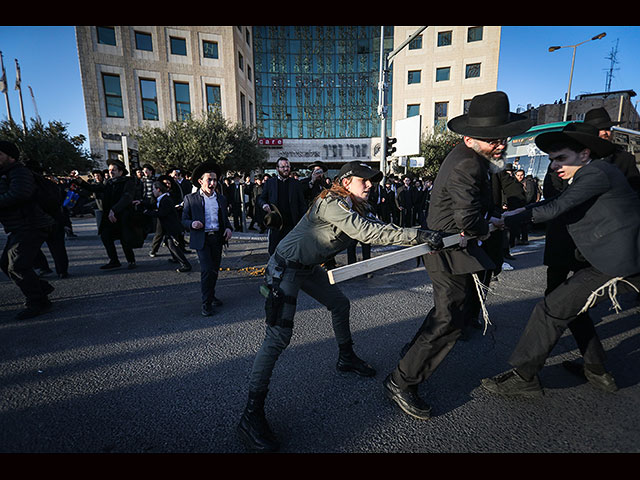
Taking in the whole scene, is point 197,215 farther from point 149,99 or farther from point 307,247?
point 149,99

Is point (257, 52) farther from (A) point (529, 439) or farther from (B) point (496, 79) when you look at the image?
(A) point (529, 439)

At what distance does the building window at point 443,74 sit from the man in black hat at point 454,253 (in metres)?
31.7

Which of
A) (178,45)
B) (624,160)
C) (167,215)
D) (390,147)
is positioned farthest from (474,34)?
(167,215)

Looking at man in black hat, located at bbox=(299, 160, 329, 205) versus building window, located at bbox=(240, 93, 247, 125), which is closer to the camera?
man in black hat, located at bbox=(299, 160, 329, 205)

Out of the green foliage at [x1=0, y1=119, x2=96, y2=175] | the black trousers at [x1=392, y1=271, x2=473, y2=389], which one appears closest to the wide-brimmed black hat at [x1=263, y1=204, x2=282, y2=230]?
the black trousers at [x1=392, y1=271, x2=473, y2=389]

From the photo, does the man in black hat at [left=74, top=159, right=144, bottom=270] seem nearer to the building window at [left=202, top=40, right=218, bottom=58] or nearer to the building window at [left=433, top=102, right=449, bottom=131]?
the building window at [left=202, top=40, right=218, bottom=58]

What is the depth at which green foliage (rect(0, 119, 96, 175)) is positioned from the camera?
57.9 ft

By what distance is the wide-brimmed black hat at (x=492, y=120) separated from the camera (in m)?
2.15

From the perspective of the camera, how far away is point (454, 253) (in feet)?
7.34

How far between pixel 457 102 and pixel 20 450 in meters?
33.5

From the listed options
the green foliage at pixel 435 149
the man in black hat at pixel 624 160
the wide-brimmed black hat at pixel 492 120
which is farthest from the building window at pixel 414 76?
the wide-brimmed black hat at pixel 492 120

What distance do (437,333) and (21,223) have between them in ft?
16.8

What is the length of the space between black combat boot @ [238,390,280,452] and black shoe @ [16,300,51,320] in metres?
3.91
